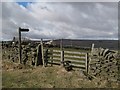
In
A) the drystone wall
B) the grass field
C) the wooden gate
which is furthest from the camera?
the wooden gate

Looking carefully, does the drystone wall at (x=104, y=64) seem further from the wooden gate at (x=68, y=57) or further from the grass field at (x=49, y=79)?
the wooden gate at (x=68, y=57)

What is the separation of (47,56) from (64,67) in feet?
10.2

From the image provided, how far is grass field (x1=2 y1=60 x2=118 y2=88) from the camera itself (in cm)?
1448

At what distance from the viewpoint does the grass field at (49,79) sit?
47.5 ft

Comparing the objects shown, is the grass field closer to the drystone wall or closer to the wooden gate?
the drystone wall

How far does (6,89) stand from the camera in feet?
47.7

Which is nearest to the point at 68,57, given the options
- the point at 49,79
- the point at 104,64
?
the point at 49,79

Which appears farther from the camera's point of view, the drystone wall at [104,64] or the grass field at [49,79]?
the drystone wall at [104,64]

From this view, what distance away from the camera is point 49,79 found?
15625mm

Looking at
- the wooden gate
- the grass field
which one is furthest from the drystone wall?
the wooden gate

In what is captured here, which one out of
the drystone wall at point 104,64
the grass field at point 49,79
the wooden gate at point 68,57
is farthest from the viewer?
the wooden gate at point 68,57

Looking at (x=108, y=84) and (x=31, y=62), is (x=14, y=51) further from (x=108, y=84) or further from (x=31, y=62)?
(x=108, y=84)

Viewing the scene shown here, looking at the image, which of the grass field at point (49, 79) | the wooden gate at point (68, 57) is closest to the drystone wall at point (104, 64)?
the grass field at point (49, 79)

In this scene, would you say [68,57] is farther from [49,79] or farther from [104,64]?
[104,64]
